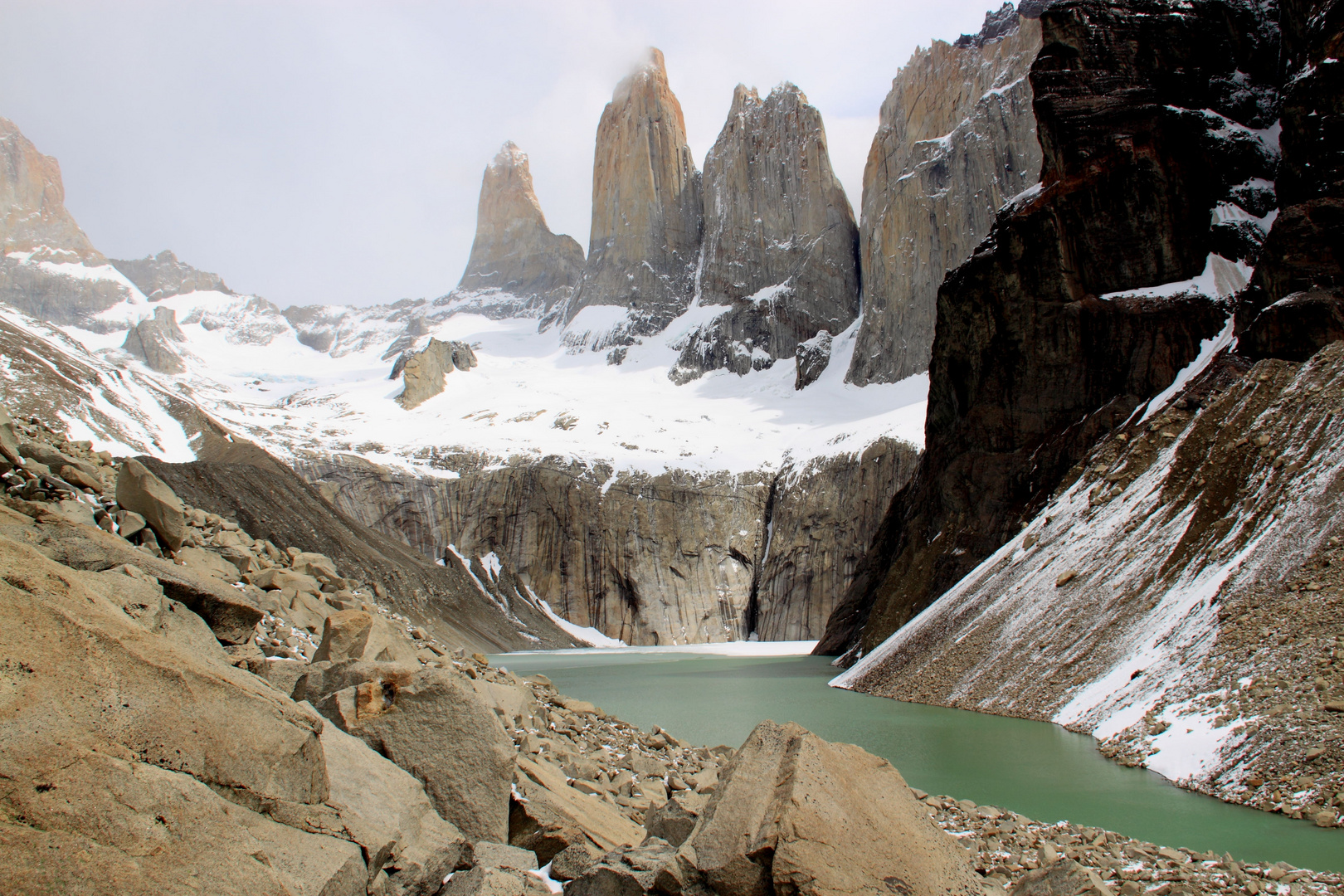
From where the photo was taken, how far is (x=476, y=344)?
12625 centimetres

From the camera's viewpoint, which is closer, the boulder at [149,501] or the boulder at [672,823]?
the boulder at [672,823]

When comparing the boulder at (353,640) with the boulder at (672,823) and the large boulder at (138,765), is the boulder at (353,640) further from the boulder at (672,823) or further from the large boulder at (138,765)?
the large boulder at (138,765)

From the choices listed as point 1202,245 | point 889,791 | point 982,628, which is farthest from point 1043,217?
point 889,791

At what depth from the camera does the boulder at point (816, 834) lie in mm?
4738

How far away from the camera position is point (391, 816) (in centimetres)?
516

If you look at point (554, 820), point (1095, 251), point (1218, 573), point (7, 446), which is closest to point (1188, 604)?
point (1218, 573)

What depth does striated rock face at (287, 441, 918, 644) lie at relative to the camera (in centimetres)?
6588

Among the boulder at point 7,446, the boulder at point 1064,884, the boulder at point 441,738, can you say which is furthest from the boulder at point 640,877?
the boulder at point 7,446

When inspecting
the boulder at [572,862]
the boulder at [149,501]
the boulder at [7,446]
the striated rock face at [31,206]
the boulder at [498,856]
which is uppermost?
the striated rock face at [31,206]

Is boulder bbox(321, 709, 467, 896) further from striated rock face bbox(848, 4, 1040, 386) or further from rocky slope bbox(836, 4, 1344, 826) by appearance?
striated rock face bbox(848, 4, 1040, 386)

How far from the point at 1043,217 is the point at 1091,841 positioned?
1118 inches

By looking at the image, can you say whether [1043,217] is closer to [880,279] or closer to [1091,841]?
[1091,841]

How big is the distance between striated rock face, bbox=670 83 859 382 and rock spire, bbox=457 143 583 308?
56.6 metres

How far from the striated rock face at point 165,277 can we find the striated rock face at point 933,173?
153 meters
